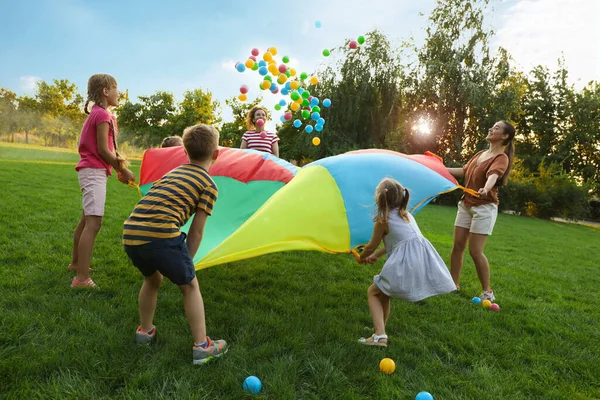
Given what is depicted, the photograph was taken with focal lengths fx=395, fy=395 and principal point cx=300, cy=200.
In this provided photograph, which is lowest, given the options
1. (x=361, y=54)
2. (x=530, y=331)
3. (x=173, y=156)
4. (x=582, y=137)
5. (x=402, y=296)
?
(x=530, y=331)

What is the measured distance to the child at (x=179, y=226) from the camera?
6.65 ft

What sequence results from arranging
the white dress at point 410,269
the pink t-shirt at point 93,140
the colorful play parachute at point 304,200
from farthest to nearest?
1. the pink t-shirt at point 93,140
2. the colorful play parachute at point 304,200
3. the white dress at point 410,269

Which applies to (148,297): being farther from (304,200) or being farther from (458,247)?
(458,247)

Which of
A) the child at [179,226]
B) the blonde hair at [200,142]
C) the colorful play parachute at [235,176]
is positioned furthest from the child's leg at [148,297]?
the colorful play parachute at [235,176]

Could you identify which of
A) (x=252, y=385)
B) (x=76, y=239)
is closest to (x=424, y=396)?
(x=252, y=385)

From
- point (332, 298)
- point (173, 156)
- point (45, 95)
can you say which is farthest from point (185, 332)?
point (45, 95)

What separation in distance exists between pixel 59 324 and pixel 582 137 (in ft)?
94.8

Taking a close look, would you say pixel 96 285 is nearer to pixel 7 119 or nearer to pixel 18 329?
pixel 18 329

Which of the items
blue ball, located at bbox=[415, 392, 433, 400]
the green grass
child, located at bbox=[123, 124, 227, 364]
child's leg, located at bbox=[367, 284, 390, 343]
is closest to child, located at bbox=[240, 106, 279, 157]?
the green grass

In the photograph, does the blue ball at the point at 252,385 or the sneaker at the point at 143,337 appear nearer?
the blue ball at the point at 252,385

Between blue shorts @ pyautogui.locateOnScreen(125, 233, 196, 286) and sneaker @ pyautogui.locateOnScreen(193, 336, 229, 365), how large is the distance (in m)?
0.39

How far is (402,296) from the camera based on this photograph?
2486 mm

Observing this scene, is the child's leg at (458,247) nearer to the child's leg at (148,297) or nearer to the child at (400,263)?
the child at (400,263)

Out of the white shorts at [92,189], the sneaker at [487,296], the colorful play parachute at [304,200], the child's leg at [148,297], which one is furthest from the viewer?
the sneaker at [487,296]
